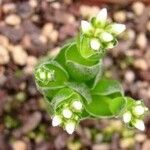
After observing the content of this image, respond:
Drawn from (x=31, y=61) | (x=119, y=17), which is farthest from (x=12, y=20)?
(x=119, y=17)

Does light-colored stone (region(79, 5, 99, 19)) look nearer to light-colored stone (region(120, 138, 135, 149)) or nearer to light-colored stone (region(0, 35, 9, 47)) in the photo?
light-colored stone (region(0, 35, 9, 47))

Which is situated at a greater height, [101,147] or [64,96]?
[64,96]

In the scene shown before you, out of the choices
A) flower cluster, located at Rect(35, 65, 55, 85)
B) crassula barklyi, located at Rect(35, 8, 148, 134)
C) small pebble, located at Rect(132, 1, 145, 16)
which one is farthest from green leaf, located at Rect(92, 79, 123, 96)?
small pebble, located at Rect(132, 1, 145, 16)

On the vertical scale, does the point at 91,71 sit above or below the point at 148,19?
above

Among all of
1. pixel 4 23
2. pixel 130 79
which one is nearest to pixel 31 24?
pixel 4 23

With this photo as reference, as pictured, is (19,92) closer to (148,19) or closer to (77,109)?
(148,19)

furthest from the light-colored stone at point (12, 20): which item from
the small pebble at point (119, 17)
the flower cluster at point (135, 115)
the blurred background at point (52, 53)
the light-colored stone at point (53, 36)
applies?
the flower cluster at point (135, 115)

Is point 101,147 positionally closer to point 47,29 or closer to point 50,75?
point 47,29
